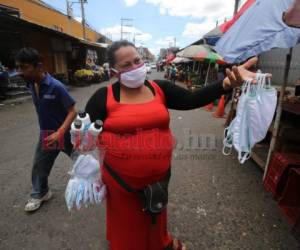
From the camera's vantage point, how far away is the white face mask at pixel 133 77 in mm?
1632

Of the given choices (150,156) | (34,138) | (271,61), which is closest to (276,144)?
(150,156)

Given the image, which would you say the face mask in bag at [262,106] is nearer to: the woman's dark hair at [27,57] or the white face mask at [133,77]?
the white face mask at [133,77]

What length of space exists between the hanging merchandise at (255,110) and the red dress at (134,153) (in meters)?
0.54

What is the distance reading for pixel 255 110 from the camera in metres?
1.62

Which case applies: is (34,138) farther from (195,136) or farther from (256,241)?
(256,241)

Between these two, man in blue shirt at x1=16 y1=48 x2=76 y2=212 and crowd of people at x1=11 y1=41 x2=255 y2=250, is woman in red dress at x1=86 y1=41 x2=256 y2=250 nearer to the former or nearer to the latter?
crowd of people at x1=11 y1=41 x2=255 y2=250

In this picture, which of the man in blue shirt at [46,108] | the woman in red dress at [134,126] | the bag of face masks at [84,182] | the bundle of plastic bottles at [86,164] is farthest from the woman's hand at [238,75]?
the man in blue shirt at [46,108]

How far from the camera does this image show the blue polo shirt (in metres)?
2.47

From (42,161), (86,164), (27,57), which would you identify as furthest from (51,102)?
(86,164)

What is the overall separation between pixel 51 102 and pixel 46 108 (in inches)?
3.4

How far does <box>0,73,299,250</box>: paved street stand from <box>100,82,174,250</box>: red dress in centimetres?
80

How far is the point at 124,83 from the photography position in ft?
5.43

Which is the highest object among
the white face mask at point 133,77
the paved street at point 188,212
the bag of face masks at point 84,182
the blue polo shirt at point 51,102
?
the white face mask at point 133,77

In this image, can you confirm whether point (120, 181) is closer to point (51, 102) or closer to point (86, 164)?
point (86, 164)
